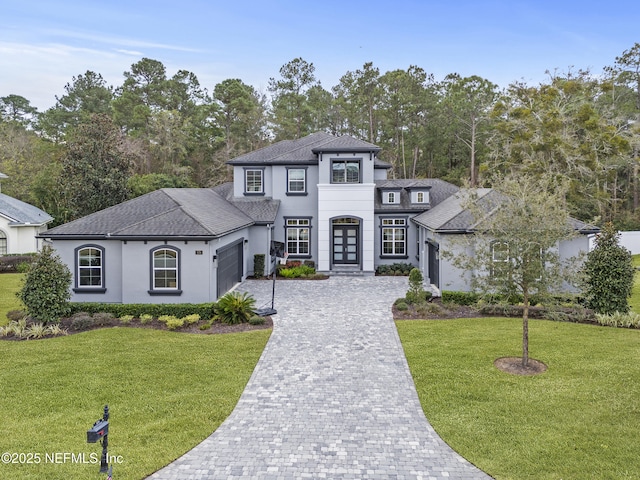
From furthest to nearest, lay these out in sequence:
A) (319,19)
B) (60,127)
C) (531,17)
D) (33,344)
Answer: (60,127), (319,19), (531,17), (33,344)

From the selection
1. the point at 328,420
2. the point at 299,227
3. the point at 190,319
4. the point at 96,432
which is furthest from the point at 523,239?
the point at 299,227

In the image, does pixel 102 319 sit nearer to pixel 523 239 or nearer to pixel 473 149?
pixel 523 239

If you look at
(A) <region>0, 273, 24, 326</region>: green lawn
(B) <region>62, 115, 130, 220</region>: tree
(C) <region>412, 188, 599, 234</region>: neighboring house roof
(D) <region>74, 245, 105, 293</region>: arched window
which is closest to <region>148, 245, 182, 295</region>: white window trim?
(D) <region>74, 245, 105, 293</region>: arched window

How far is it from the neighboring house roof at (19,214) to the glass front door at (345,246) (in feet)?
69.1

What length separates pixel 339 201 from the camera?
22281 millimetres

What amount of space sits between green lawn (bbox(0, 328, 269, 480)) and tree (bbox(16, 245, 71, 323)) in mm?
1336

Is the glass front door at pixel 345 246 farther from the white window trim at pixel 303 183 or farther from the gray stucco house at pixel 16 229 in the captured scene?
the gray stucco house at pixel 16 229

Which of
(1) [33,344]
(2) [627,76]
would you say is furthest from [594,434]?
(2) [627,76]

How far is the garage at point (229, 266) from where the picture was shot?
16578mm

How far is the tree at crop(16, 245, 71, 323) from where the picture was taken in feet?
41.9

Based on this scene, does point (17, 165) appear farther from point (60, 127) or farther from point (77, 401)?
point (77, 401)

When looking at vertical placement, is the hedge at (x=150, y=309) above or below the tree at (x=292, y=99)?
below

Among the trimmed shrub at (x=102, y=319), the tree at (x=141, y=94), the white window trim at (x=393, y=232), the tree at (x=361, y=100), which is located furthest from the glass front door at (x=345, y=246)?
the tree at (x=141, y=94)

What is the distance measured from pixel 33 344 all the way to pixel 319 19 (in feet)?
56.6
